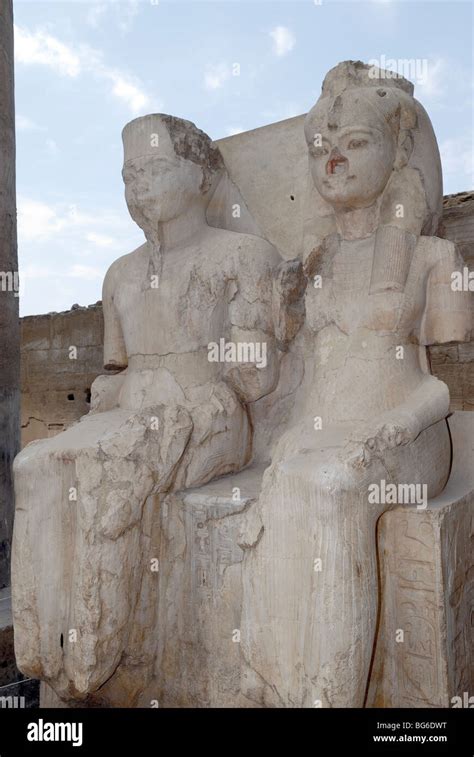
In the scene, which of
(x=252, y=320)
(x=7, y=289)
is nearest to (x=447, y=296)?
(x=252, y=320)

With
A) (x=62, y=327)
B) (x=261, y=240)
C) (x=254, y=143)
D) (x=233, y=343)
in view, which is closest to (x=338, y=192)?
(x=261, y=240)

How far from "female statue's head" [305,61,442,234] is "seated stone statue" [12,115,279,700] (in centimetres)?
45

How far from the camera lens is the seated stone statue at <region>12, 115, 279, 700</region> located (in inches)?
93.0

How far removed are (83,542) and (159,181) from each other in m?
1.33

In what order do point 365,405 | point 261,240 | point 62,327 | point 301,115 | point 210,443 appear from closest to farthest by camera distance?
point 365,405 < point 210,443 < point 261,240 < point 301,115 < point 62,327

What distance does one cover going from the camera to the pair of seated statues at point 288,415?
203 centimetres

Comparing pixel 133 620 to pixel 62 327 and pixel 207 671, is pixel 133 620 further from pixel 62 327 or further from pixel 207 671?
pixel 62 327

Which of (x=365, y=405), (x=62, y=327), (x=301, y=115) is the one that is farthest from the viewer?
(x=62, y=327)

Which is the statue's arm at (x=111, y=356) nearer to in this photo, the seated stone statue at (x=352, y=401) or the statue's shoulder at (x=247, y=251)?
the statue's shoulder at (x=247, y=251)

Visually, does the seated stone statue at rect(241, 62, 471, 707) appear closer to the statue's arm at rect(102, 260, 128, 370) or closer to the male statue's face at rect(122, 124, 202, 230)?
the male statue's face at rect(122, 124, 202, 230)

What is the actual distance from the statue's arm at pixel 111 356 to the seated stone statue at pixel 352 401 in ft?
2.53

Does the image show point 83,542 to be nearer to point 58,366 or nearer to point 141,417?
point 141,417
